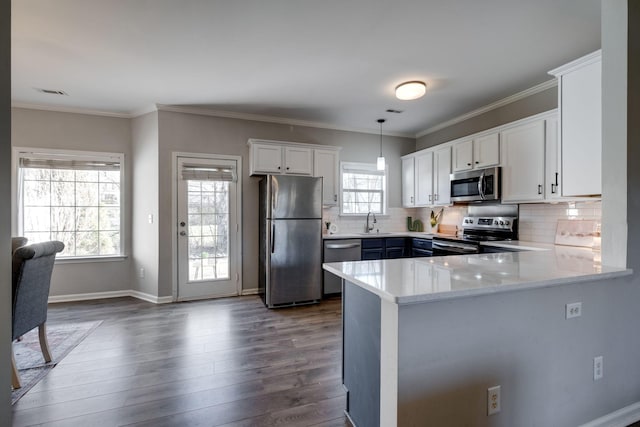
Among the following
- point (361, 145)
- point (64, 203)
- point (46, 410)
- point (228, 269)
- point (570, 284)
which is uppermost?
point (361, 145)

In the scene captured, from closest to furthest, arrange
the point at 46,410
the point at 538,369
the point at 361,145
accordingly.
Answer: the point at 538,369 < the point at 46,410 < the point at 361,145

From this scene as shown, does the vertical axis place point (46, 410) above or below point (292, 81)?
below

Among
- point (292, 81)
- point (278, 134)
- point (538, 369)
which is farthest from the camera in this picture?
point (278, 134)

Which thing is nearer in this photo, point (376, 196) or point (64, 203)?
point (64, 203)

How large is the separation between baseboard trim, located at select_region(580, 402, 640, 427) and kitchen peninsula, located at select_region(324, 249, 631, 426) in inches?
6.0

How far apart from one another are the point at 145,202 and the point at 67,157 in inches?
45.4

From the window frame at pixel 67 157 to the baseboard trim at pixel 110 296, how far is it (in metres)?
0.47

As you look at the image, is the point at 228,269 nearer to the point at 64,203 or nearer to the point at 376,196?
the point at 64,203

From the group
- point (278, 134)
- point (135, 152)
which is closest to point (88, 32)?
point (135, 152)

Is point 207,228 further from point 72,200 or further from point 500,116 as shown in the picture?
point 500,116

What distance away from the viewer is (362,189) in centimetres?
509

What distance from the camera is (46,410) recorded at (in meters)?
1.81

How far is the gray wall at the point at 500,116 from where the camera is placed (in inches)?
128

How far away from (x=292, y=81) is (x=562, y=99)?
7.87ft
